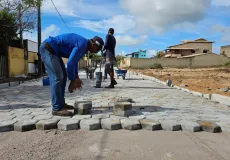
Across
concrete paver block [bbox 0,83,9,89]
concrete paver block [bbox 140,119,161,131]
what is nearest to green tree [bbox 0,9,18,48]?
concrete paver block [bbox 0,83,9,89]

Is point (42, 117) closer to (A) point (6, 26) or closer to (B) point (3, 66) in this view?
(B) point (3, 66)

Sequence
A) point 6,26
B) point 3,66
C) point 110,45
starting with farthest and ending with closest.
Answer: point 6,26, point 3,66, point 110,45

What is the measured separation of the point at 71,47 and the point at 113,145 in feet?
6.47

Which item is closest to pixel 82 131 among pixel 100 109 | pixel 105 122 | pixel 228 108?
pixel 105 122

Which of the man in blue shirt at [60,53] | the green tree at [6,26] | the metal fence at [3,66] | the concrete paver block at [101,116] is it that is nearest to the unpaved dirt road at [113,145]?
the concrete paver block at [101,116]

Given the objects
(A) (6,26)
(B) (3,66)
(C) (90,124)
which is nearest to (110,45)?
(C) (90,124)

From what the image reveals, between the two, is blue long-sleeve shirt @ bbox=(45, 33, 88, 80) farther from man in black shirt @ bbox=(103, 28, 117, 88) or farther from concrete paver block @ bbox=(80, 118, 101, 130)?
man in black shirt @ bbox=(103, 28, 117, 88)

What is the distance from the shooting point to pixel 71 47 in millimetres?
4375

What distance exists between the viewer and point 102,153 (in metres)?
2.90

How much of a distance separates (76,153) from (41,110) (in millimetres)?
2237

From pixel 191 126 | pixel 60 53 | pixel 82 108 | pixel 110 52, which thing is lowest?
pixel 191 126

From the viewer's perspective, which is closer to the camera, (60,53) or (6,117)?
(6,117)

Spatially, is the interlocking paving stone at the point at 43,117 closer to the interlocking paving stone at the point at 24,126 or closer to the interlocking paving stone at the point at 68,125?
the interlocking paving stone at the point at 24,126

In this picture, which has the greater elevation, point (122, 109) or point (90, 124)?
point (122, 109)
